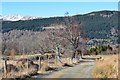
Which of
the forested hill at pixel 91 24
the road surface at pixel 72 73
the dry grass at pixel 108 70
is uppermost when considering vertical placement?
the forested hill at pixel 91 24

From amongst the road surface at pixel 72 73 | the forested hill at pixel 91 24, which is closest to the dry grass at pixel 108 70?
the road surface at pixel 72 73

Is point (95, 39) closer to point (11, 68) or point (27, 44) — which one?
point (27, 44)

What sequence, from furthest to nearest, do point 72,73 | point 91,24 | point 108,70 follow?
point 91,24 < point 72,73 < point 108,70

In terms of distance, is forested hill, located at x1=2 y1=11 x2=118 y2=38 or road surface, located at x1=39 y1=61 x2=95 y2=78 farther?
forested hill, located at x1=2 y1=11 x2=118 y2=38

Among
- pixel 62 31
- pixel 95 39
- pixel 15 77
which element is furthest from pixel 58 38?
pixel 95 39

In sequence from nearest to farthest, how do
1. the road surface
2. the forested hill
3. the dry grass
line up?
1. the dry grass
2. the road surface
3. the forested hill

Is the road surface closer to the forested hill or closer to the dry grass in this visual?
the dry grass

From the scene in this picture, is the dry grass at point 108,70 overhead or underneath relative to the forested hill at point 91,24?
underneath

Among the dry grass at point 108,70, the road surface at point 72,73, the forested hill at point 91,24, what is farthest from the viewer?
the forested hill at point 91,24

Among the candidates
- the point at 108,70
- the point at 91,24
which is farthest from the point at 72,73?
the point at 91,24

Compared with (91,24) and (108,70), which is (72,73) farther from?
(91,24)

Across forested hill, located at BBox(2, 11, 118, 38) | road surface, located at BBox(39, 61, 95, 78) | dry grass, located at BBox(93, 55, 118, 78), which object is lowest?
road surface, located at BBox(39, 61, 95, 78)

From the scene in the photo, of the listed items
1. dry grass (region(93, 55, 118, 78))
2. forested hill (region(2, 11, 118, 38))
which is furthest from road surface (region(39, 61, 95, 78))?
forested hill (region(2, 11, 118, 38))

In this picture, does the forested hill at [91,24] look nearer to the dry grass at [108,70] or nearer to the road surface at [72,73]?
the road surface at [72,73]
